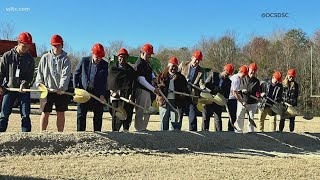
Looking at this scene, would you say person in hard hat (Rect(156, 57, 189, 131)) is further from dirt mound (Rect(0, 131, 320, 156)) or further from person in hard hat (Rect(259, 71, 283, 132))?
person in hard hat (Rect(259, 71, 283, 132))

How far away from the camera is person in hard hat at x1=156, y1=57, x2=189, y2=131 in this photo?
9281 mm

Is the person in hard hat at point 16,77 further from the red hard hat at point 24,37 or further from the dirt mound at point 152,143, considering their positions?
the dirt mound at point 152,143

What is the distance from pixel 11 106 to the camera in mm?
7629

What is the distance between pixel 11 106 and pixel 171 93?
10.1 feet

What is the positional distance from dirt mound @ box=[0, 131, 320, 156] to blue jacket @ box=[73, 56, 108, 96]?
960 mm

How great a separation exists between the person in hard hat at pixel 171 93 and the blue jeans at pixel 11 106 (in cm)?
252

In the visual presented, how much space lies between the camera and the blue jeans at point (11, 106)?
754 cm

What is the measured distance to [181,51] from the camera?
59.4 m

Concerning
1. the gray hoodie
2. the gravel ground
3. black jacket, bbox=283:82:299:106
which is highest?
the gray hoodie

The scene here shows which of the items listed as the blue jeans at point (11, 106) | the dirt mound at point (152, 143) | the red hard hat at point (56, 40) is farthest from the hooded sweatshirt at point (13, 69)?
the dirt mound at point (152, 143)

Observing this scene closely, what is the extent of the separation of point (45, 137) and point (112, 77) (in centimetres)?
212

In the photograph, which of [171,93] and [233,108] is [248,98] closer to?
[233,108]

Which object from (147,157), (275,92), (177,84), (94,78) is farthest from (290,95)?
(147,157)

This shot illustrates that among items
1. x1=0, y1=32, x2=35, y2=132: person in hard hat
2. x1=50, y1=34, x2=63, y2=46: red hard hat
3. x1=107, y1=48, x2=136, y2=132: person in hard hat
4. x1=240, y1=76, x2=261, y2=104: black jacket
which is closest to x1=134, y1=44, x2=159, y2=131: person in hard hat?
x1=107, y1=48, x2=136, y2=132: person in hard hat
